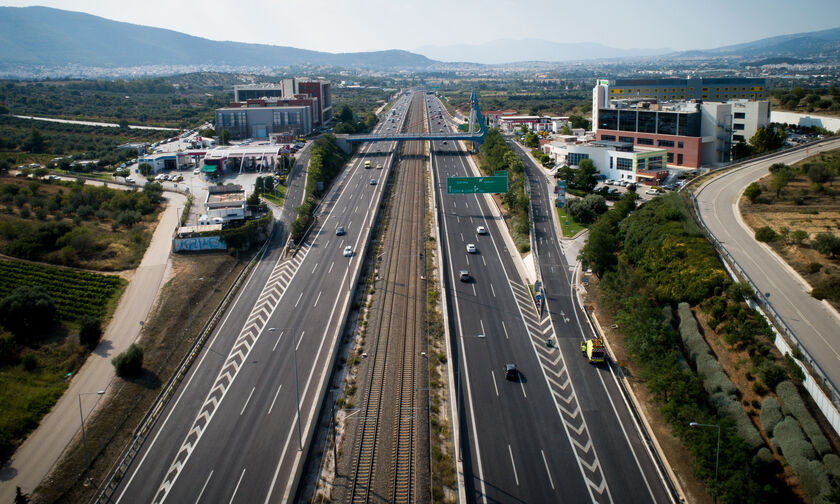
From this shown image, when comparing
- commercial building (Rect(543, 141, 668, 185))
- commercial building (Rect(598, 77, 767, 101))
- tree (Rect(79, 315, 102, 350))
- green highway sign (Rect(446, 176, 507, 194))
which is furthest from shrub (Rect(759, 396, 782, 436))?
commercial building (Rect(598, 77, 767, 101))

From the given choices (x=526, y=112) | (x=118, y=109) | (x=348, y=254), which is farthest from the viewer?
(x=526, y=112)

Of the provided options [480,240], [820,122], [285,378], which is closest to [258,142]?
[480,240]

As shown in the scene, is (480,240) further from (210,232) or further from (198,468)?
(198,468)

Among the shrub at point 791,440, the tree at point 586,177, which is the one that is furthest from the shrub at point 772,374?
the tree at point 586,177

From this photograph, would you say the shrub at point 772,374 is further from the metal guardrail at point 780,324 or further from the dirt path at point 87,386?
the dirt path at point 87,386

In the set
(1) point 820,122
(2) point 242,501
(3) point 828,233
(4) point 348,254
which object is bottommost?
(2) point 242,501
